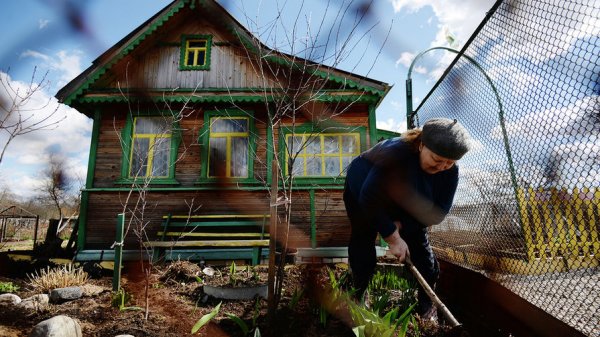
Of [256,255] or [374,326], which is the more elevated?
[374,326]

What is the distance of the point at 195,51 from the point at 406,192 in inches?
292

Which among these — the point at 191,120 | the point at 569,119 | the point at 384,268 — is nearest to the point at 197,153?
the point at 191,120

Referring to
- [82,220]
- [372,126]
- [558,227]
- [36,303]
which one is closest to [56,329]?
[36,303]

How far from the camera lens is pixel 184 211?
729 cm

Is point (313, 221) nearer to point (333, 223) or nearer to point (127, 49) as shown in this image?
point (333, 223)

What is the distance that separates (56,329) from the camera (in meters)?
1.96

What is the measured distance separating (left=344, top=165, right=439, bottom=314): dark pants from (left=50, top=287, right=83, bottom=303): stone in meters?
2.96

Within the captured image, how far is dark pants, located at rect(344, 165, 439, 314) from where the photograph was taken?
2.62 m

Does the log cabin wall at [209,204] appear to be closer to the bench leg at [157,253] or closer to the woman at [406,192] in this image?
the bench leg at [157,253]

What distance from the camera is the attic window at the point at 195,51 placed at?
8.07 m

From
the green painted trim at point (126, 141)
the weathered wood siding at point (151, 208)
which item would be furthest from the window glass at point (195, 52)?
the weathered wood siding at point (151, 208)

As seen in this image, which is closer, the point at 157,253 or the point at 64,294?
the point at 64,294

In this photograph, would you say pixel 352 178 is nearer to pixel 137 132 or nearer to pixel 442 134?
pixel 442 134

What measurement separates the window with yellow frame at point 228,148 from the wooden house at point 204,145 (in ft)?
0.08
